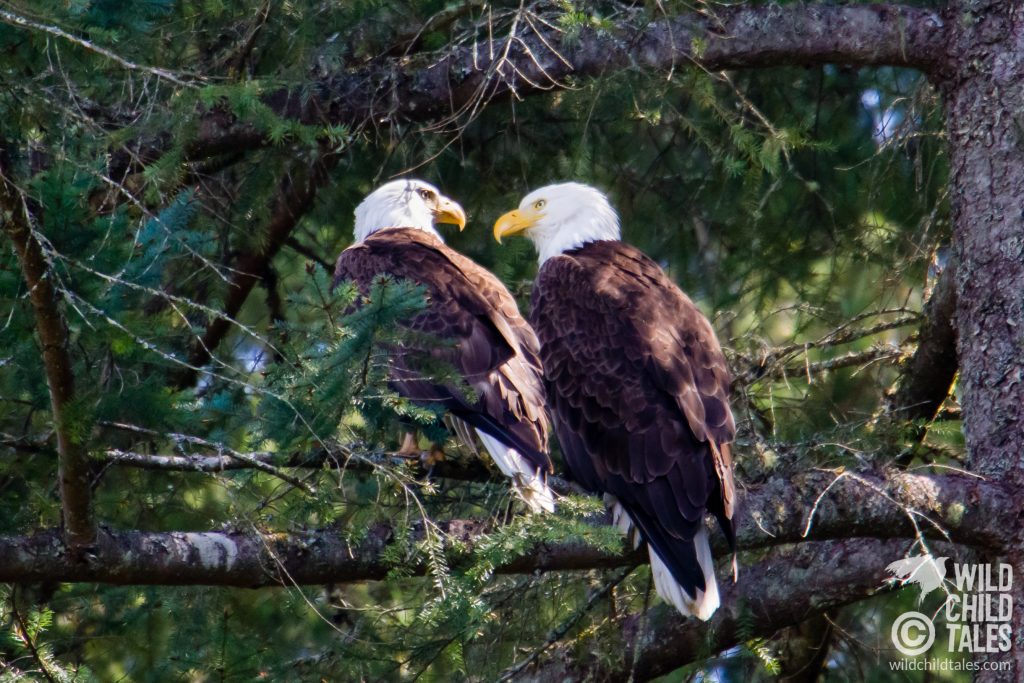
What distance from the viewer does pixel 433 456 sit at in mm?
5113

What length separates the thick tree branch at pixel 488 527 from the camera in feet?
11.8

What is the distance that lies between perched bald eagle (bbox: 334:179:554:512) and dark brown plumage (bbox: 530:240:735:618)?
0.14 m

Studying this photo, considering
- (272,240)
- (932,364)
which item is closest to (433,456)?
(272,240)

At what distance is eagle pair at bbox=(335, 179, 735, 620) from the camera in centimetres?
434

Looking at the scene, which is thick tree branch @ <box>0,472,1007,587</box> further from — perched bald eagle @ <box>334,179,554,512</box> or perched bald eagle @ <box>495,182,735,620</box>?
perched bald eagle @ <box>334,179,554,512</box>

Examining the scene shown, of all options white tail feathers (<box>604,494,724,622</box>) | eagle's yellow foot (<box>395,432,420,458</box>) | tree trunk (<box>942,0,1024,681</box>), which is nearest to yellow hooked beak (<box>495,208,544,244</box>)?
eagle's yellow foot (<box>395,432,420,458</box>)

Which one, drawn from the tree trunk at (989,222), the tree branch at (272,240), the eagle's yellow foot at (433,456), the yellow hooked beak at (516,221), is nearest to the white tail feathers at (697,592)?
the tree trunk at (989,222)

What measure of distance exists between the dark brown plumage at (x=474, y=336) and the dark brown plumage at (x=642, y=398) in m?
0.13

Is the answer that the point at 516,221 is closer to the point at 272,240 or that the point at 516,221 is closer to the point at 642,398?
the point at 272,240

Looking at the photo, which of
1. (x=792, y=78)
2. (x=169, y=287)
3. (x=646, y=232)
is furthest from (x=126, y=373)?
(x=792, y=78)

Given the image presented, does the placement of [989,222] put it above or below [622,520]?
above

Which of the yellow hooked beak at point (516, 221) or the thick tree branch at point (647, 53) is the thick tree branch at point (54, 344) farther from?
the yellow hooked beak at point (516, 221)

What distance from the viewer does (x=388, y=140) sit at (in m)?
5.81

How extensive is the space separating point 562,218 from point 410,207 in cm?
70
